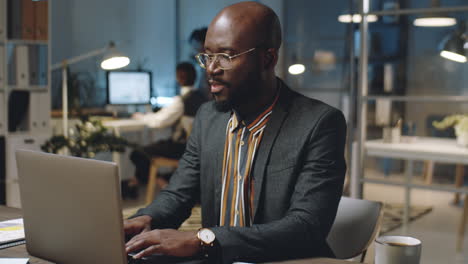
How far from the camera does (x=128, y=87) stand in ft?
19.0

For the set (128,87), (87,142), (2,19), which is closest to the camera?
(2,19)

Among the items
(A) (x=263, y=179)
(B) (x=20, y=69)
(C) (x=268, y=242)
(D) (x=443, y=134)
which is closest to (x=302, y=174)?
(A) (x=263, y=179)

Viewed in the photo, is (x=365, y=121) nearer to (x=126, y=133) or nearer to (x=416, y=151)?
(x=416, y=151)

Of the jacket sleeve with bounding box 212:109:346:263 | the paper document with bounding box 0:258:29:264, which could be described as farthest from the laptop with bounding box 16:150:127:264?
the jacket sleeve with bounding box 212:109:346:263

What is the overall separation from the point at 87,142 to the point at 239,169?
3.27 m

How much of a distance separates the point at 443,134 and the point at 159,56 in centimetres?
404

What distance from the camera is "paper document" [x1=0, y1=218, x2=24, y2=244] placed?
1511 millimetres

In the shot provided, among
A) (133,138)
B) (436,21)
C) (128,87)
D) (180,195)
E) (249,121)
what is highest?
(436,21)

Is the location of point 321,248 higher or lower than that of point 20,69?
lower

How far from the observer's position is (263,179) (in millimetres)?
1583

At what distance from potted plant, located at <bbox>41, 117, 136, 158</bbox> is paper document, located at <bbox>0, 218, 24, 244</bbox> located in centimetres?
291

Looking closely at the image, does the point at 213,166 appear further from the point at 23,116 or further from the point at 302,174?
the point at 23,116

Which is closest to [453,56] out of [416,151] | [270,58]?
[416,151]

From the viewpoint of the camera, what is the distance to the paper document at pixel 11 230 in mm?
1511
